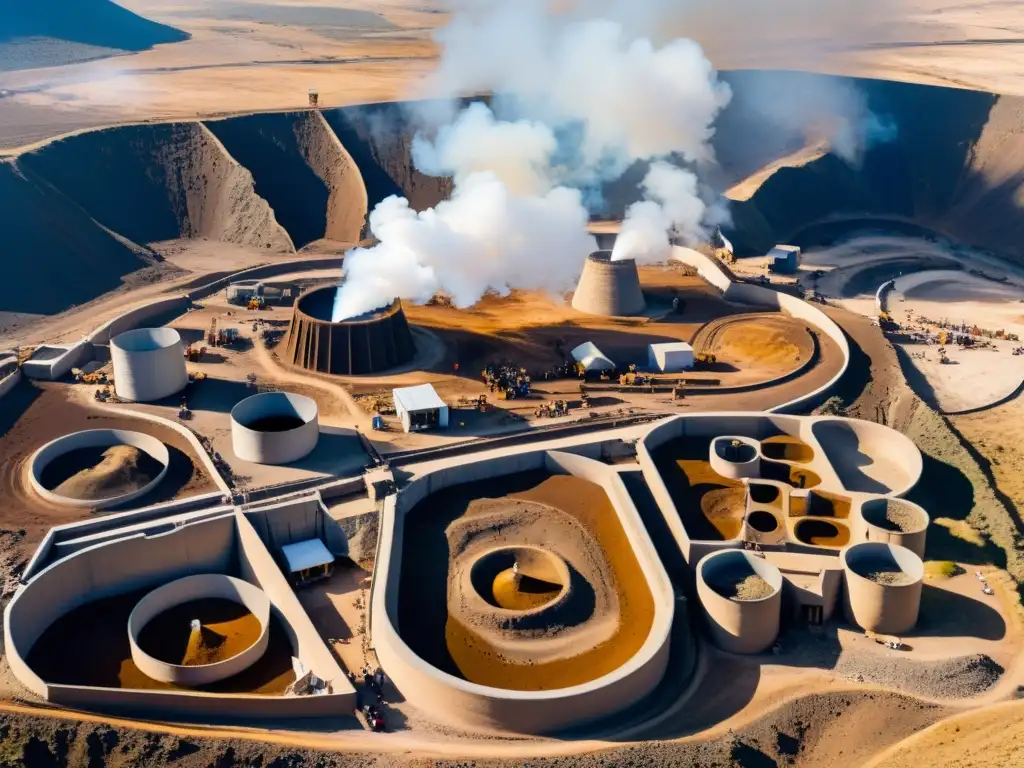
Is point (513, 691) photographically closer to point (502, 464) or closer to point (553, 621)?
point (553, 621)

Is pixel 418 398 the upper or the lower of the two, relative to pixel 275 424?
upper

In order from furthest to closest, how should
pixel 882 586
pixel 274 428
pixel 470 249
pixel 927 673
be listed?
pixel 470 249, pixel 274 428, pixel 882 586, pixel 927 673

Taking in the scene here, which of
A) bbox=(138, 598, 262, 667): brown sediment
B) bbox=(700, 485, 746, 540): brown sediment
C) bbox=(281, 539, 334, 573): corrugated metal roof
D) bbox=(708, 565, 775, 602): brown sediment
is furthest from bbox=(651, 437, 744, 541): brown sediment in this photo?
bbox=(138, 598, 262, 667): brown sediment

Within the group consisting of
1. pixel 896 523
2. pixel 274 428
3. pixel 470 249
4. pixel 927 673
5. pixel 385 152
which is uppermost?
pixel 470 249

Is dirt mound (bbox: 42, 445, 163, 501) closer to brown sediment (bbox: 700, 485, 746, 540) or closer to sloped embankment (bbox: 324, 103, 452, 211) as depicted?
brown sediment (bbox: 700, 485, 746, 540)

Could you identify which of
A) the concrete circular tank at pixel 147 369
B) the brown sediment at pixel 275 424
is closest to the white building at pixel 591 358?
the brown sediment at pixel 275 424

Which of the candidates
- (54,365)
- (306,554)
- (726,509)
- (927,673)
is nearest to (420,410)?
(306,554)

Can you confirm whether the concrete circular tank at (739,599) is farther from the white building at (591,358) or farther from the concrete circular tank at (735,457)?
the white building at (591,358)
